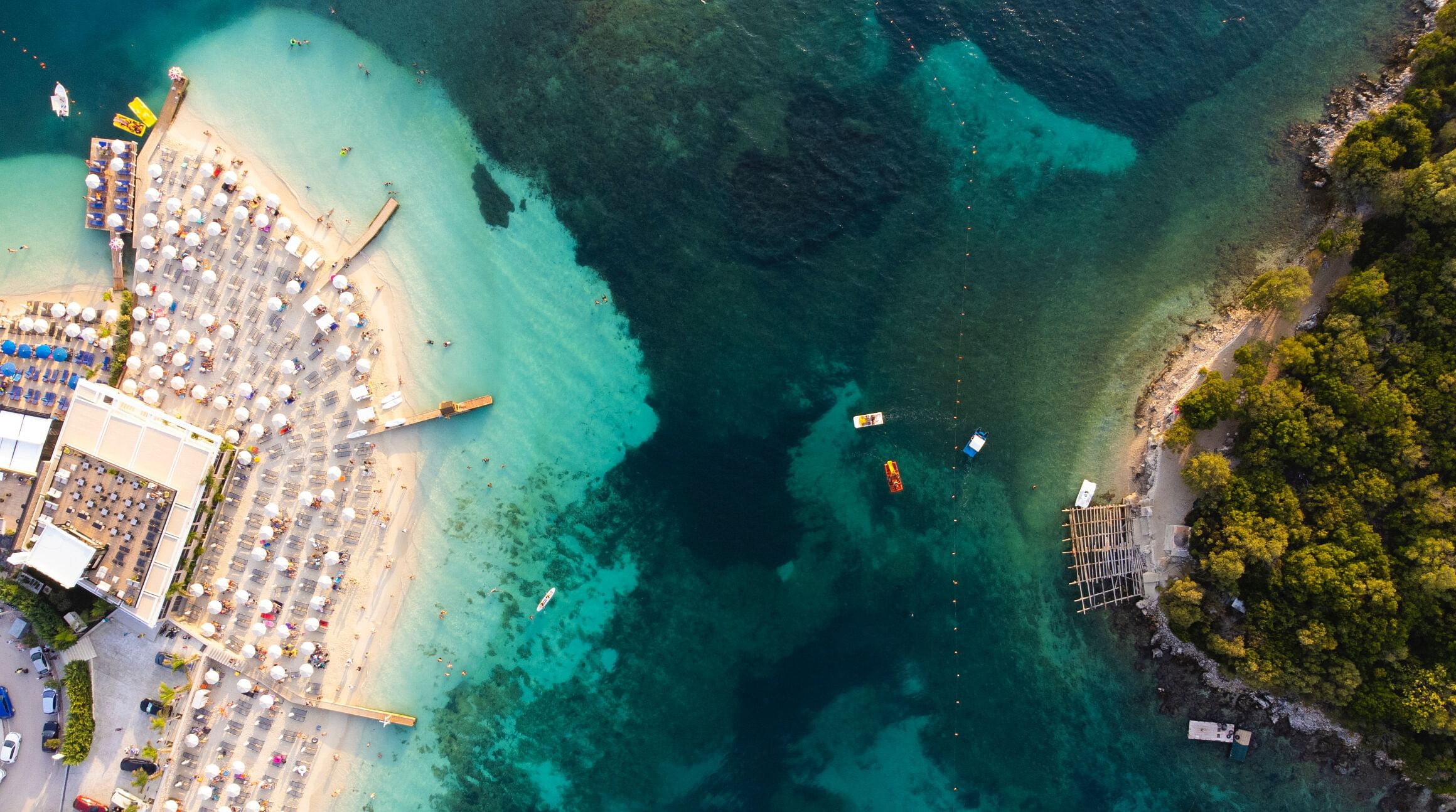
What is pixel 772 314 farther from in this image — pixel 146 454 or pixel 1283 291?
pixel 146 454

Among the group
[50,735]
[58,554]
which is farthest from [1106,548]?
[50,735]

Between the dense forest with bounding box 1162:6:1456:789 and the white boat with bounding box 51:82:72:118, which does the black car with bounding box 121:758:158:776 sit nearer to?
the white boat with bounding box 51:82:72:118

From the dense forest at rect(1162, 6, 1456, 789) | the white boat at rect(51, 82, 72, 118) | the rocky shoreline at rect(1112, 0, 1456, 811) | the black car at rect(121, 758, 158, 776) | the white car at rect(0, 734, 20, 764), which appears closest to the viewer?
the dense forest at rect(1162, 6, 1456, 789)

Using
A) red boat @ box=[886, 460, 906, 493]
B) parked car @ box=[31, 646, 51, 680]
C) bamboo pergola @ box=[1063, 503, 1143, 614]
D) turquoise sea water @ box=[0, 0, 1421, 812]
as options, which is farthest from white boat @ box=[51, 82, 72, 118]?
bamboo pergola @ box=[1063, 503, 1143, 614]

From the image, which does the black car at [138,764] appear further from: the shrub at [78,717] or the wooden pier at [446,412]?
the wooden pier at [446,412]

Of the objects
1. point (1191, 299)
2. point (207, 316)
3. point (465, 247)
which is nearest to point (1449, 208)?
point (1191, 299)

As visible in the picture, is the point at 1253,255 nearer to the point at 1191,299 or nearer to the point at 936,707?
the point at 1191,299
